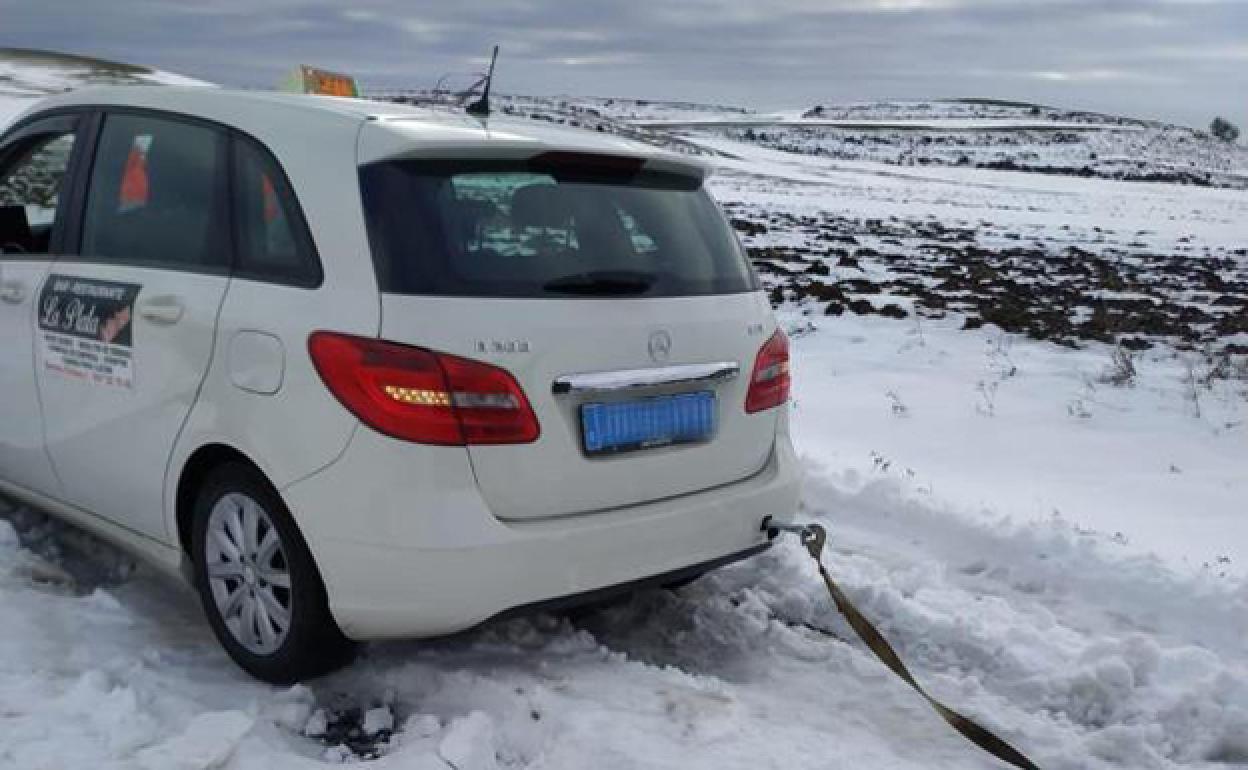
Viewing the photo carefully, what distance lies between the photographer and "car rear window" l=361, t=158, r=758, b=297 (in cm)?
325

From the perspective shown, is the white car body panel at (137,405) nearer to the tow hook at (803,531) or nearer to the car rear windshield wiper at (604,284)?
the car rear windshield wiper at (604,284)

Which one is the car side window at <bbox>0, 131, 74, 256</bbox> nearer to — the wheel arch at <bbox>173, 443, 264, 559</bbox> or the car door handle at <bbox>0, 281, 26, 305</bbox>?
the car door handle at <bbox>0, 281, 26, 305</bbox>

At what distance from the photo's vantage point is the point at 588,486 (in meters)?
3.36

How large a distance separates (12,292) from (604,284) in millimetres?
2330

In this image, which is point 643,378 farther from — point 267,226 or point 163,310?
point 163,310

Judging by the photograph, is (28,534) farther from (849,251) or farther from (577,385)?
(849,251)

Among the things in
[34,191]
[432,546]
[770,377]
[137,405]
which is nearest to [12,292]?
[34,191]

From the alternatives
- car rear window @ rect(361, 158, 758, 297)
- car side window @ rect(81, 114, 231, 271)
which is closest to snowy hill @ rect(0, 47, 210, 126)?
car side window @ rect(81, 114, 231, 271)

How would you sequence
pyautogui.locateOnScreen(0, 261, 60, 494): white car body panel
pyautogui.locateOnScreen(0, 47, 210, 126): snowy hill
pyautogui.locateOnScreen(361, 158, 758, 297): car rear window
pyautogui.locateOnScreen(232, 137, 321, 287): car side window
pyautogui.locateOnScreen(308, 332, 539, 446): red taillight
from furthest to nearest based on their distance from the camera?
pyautogui.locateOnScreen(0, 47, 210, 126): snowy hill < pyautogui.locateOnScreen(0, 261, 60, 494): white car body panel < pyautogui.locateOnScreen(232, 137, 321, 287): car side window < pyautogui.locateOnScreen(361, 158, 758, 297): car rear window < pyautogui.locateOnScreen(308, 332, 539, 446): red taillight

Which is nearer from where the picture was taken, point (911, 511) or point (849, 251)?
point (911, 511)

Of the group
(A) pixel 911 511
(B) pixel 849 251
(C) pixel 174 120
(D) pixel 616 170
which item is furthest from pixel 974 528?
(B) pixel 849 251

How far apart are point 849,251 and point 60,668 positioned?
17.9m

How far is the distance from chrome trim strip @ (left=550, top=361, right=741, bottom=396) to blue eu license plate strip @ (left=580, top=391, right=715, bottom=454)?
0.15 ft

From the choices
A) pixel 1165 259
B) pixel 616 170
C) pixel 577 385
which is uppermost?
pixel 616 170
